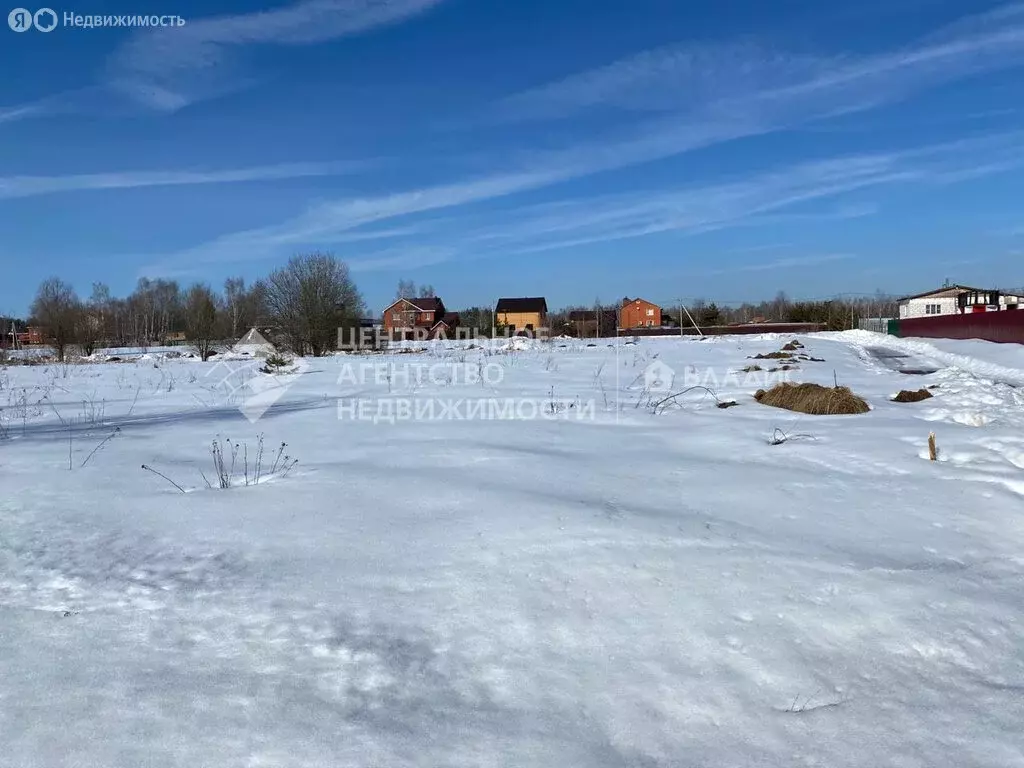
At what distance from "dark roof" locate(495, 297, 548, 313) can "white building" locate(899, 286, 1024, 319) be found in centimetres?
3896

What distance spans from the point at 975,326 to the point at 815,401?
26646 millimetres

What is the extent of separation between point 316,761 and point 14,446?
4427mm

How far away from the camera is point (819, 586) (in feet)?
8.09

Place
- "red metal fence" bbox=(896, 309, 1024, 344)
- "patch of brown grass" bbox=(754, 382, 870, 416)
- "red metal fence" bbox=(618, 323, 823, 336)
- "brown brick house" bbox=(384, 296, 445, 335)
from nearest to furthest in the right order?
"patch of brown grass" bbox=(754, 382, 870, 416)
"red metal fence" bbox=(896, 309, 1024, 344)
"red metal fence" bbox=(618, 323, 823, 336)
"brown brick house" bbox=(384, 296, 445, 335)

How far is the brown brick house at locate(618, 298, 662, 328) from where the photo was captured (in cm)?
7512

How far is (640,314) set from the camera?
247ft

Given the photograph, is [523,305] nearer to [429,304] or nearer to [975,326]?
[429,304]

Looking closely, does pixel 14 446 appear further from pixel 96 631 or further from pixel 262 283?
pixel 262 283

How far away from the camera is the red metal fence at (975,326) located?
2250 centimetres

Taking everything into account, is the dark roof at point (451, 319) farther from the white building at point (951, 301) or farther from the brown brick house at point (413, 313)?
the white building at point (951, 301)

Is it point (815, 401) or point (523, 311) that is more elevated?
point (523, 311)

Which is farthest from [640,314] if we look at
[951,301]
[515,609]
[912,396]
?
[515,609]

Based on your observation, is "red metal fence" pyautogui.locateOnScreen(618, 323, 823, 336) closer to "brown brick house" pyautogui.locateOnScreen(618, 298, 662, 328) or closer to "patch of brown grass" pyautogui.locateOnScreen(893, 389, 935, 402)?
"brown brick house" pyautogui.locateOnScreen(618, 298, 662, 328)

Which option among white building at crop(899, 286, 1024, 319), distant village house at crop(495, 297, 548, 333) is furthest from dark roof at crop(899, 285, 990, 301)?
distant village house at crop(495, 297, 548, 333)
